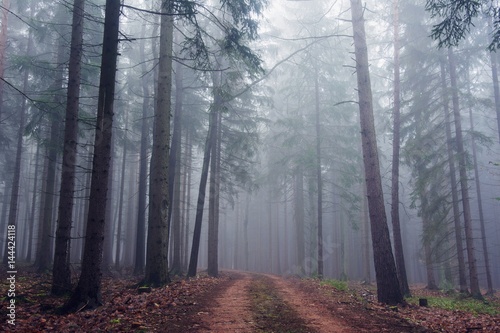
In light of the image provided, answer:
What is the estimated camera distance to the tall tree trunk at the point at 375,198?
9852 millimetres

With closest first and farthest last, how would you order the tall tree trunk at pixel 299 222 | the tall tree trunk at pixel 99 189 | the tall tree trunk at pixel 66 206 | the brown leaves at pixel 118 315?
1. the brown leaves at pixel 118 315
2. the tall tree trunk at pixel 99 189
3. the tall tree trunk at pixel 66 206
4. the tall tree trunk at pixel 299 222

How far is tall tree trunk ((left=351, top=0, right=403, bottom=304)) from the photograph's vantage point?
985 cm

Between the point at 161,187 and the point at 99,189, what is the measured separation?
3.22 meters

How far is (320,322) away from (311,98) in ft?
63.0

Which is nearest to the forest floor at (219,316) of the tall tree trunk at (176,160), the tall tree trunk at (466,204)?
the tall tree trunk at (176,160)

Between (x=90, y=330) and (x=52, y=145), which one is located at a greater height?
(x=52, y=145)

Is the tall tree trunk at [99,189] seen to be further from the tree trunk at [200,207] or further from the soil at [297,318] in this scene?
the tree trunk at [200,207]

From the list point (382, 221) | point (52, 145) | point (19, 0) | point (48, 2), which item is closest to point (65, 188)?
point (52, 145)

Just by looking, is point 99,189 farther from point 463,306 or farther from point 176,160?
point 463,306

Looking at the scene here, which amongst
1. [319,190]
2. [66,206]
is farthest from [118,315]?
[319,190]

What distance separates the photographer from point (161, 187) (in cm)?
1077

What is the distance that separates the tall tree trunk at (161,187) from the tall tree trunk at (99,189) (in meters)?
2.80

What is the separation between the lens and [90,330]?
19.0 ft

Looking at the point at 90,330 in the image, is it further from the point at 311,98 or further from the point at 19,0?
the point at 311,98
